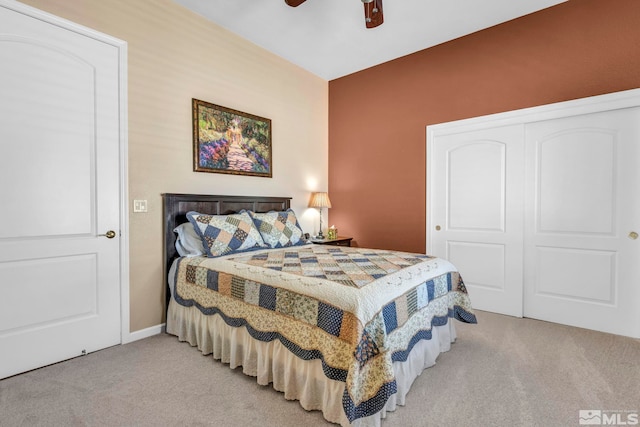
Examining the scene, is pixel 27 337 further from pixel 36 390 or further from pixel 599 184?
pixel 599 184

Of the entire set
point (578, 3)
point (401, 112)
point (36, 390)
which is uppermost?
point (578, 3)

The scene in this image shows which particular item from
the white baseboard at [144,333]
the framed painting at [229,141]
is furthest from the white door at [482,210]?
the white baseboard at [144,333]

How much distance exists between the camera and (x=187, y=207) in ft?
9.37

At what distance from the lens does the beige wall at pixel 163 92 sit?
254 centimetres

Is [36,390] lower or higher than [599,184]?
lower

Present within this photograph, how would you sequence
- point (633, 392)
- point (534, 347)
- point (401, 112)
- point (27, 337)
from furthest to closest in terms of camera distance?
point (401, 112)
point (534, 347)
point (27, 337)
point (633, 392)

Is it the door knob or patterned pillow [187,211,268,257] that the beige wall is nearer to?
the door knob

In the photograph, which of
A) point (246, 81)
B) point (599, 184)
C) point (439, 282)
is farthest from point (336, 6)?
point (599, 184)

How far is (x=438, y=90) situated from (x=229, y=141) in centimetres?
241

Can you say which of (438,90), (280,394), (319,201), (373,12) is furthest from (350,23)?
(280,394)

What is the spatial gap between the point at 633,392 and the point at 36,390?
3529 millimetres

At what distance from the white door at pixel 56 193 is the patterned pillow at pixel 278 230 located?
1184 millimetres

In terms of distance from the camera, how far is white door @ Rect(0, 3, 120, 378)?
2.01 metres

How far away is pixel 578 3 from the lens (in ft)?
9.20
